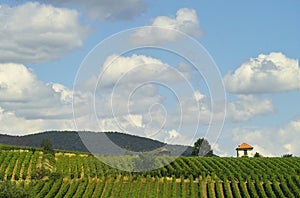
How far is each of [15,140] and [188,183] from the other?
88.3 meters

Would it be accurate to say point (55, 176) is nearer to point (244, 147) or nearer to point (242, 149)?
point (242, 149)

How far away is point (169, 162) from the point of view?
3391 inches

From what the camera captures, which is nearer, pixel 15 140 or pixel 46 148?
pixel 46 148

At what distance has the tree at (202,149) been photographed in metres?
124

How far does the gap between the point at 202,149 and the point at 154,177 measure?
167 ft

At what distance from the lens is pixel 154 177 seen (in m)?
75.6

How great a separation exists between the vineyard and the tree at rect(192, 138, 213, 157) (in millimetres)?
34124

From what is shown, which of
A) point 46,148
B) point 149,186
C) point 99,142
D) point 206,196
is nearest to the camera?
point 99,142

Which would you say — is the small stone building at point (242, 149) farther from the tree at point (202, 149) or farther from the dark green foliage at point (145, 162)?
the dark green foliage at point (145, 162)

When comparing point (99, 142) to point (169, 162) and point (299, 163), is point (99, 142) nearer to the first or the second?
point (169, 162)

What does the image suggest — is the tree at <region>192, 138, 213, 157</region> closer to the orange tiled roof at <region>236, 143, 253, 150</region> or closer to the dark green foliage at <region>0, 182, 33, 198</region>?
the orange tiled roof at <region>236, 143, 253, 150</region>

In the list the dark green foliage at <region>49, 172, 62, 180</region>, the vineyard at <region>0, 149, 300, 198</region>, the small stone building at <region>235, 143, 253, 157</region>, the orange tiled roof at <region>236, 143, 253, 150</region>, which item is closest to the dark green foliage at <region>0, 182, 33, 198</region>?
the vineyard at <region>0, 149, 300, 198</region>

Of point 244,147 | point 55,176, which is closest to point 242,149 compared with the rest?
point 244,147

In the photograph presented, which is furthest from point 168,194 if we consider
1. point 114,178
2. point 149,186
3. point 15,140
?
point 15,140
